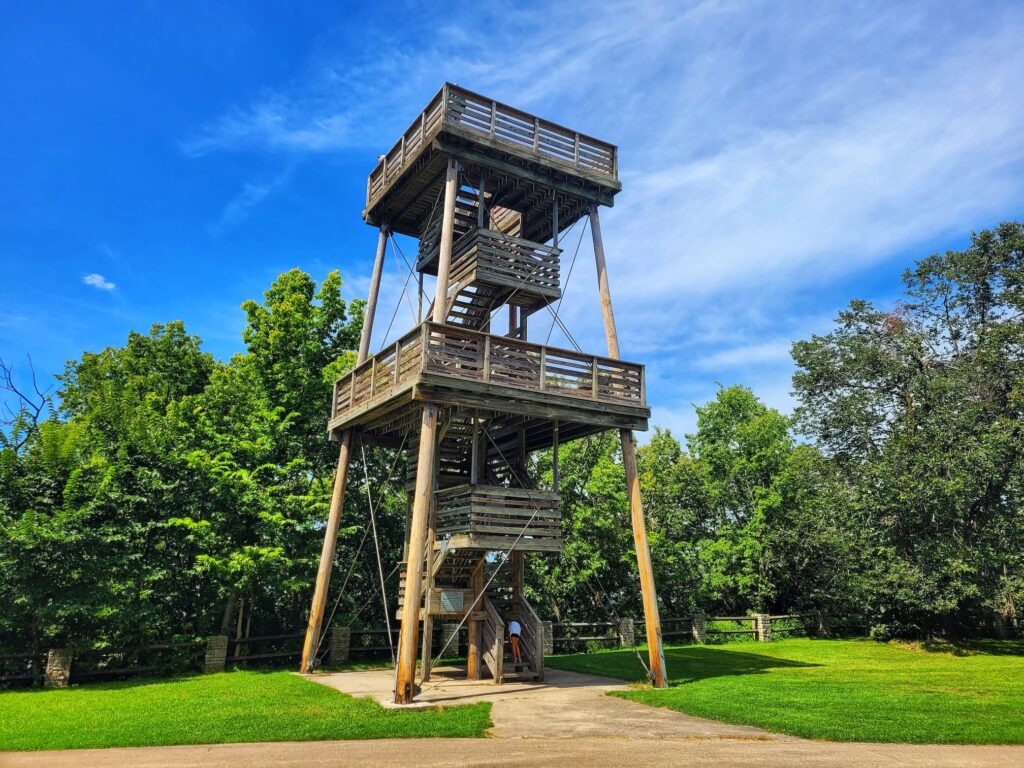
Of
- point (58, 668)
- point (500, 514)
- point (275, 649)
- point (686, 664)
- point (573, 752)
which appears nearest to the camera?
point (573, 752)

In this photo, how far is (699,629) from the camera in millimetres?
28547

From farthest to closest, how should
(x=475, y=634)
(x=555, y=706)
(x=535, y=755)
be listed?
1. (x=475, y=634)
2. (x=555, y=706)
3. (x=535, y=755)

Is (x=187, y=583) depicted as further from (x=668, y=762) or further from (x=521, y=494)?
(x=668, y=762)

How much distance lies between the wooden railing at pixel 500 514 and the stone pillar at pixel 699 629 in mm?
16064

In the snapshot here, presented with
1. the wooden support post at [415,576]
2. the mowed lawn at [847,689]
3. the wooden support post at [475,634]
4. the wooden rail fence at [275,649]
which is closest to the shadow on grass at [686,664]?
the mowed lawn at [847,689]

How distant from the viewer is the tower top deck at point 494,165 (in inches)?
637

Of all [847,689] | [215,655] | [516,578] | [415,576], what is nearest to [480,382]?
[415,576]

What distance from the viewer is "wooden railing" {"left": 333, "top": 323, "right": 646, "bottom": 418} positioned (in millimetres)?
14114

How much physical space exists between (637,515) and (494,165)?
8.94 meters

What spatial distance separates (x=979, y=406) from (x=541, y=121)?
21.5 meters

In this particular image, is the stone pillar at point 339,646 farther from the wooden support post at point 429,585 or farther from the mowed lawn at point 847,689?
the mowed lawn at point 847,689

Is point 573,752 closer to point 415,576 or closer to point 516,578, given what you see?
point 415,576

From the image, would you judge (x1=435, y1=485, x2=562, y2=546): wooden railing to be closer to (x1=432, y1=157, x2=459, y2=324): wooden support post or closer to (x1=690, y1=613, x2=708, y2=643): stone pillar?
(x1=432, y1=157, x2=459, y2=324): wooden support post

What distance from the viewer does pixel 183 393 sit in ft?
86.8
